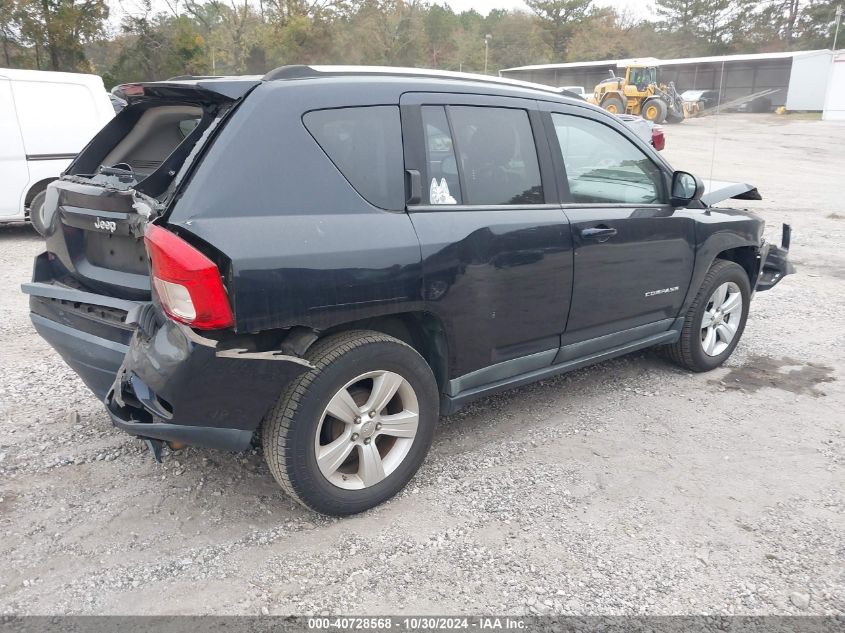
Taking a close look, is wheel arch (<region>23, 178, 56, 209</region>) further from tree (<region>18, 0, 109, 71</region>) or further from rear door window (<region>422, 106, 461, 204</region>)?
tree (<region>18, 0, 109, 71</region>)

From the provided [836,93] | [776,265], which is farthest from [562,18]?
[776,265]

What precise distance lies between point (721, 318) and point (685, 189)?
1.13 meters

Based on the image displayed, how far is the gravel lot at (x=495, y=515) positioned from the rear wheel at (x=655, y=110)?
2966cm

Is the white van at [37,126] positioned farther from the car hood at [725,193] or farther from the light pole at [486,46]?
the light pole at [486,46]

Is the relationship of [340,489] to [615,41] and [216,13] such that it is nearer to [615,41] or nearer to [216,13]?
[216,13]

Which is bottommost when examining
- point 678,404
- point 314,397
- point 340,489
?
point 678,404

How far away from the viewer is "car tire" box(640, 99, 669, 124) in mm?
31422

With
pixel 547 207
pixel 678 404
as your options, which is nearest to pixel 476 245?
pixel 547 207

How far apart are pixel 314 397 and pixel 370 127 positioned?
1.19 m

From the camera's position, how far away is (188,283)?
2441 mm

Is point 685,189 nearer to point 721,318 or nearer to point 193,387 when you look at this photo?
point 721,318

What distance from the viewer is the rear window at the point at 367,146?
2.81m

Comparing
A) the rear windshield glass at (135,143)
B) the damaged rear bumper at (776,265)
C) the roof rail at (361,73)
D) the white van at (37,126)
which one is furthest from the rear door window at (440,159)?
the white van at (37,126)

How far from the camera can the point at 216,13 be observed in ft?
153
